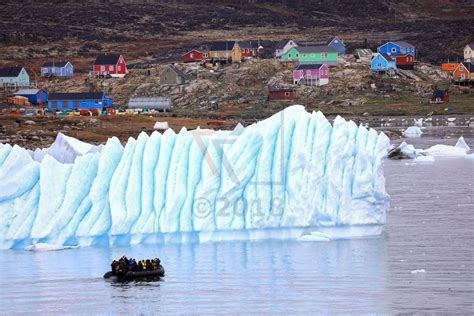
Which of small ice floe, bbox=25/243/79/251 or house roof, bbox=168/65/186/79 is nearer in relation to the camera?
small ice floe, bbox=25/243/79/251

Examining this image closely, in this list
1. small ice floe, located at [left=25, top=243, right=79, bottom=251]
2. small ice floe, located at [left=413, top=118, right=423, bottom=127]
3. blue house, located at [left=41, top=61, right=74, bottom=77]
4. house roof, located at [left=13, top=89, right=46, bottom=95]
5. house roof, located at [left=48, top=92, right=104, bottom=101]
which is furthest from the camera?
blue house, located at [left=41, top=61, right=74, bottom=77]

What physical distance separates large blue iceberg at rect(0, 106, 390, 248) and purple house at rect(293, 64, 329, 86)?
2736 inches

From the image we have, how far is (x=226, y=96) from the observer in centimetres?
9781

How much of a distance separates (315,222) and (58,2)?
131332 millimetres

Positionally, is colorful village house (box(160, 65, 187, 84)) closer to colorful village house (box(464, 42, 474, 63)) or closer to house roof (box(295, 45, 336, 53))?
house roof (box(295, 45, 336, 53))

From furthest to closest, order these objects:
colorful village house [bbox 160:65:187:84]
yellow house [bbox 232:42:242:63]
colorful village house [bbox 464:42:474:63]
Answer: colorful village house [bbox 464:42:474:63] < yellow house [bbox 232:42:242:63] < colorful village house [bbox 160:65:187:84]

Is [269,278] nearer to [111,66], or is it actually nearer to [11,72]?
[111,66]

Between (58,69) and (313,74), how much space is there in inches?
1057

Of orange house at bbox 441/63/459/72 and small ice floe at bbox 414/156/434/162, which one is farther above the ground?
orange house at bbox 441/63/459/72

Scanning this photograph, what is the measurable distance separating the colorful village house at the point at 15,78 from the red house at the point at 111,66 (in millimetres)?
6815

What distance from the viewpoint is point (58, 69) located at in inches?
4402

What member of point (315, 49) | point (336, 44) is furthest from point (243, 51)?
point (336, 44)

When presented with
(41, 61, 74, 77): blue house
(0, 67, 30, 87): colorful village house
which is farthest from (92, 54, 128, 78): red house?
Answer: (0, 67, 30, 87): colorful village house

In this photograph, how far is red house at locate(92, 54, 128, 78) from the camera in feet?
357
